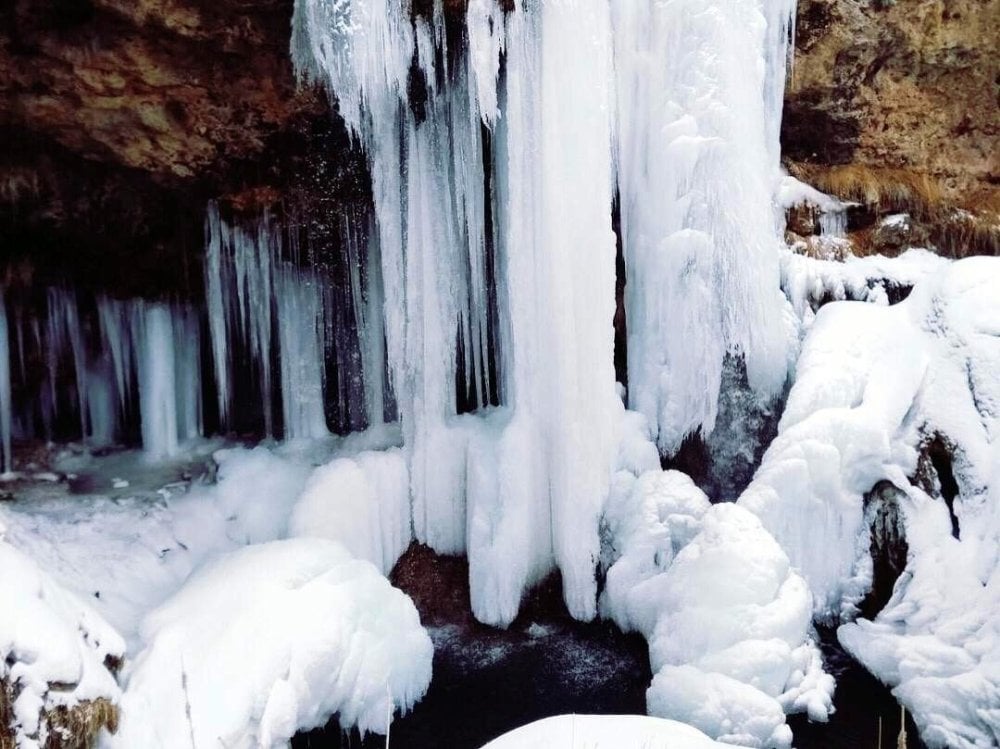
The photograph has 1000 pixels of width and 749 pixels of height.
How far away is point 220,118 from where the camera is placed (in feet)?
21.1

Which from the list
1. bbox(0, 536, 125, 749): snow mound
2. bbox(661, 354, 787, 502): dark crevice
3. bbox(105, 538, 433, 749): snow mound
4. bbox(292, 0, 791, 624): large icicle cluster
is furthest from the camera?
bbox(661, 354, 787, 502): dark crevice

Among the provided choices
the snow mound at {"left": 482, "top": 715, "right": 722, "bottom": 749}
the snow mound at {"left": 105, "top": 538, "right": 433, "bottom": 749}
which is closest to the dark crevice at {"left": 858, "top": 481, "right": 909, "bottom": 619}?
the snow mound at {"left": 482, "top": 715, "right": 722, "bottom": 749}

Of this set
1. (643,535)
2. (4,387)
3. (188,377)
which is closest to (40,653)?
(643,535)

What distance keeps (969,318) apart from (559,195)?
11.1ft

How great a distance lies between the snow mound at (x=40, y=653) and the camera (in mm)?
3533

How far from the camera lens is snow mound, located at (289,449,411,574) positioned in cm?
611

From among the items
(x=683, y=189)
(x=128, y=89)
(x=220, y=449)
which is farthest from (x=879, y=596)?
(x=128, y=89)

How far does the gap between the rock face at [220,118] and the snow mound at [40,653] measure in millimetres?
3662

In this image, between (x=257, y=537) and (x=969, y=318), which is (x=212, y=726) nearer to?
(x=257, y=537)

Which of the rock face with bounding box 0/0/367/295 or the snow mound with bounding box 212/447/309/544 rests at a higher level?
the rock face with bounding box 0/0/367/295

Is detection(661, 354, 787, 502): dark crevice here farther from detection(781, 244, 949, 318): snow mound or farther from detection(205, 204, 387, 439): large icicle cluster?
detection(205, 204, 387, 439): large icicle cluster

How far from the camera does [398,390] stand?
649 centimetres

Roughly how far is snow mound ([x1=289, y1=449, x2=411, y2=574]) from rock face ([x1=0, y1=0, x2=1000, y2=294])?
2.40m

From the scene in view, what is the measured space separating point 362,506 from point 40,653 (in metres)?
2.83
